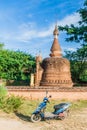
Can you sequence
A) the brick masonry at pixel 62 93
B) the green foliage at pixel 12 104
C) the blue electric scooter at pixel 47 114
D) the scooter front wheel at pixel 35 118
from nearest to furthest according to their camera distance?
1. the scooter front wheel at pixel 35 118
2. the blue electric scooter at pixel 47 114
3. the green foliage at pixel 12 104
4. the brick masonry at pixel 62 93

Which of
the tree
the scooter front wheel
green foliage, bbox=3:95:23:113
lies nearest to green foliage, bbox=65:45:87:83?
the tree

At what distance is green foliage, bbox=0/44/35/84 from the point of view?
120 feet

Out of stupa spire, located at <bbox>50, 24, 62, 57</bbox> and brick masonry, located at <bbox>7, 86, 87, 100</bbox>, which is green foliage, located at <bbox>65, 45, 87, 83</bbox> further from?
brick masonry, located at <bbox>7, 86, 87, 100</bbox>

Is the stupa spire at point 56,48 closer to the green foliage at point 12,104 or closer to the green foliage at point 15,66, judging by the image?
the green foliage at point 15,66

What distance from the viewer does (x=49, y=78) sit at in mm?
28109

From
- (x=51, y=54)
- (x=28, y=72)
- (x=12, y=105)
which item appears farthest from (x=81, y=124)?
(x=28, y=72)

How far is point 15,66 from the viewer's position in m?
37.3

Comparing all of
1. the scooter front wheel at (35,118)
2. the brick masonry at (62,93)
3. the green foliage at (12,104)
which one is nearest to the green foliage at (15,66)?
the brick masonry at (62,93)

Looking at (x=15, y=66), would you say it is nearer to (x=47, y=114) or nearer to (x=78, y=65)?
(x=78, y=65)

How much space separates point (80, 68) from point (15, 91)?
11.7 metres

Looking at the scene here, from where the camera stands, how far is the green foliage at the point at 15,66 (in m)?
36.7

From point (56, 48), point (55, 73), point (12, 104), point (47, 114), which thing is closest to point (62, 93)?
point (12, 104)

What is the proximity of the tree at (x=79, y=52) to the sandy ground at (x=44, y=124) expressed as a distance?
14667 millimetres

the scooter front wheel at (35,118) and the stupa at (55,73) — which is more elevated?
the stupa at (55,73)
